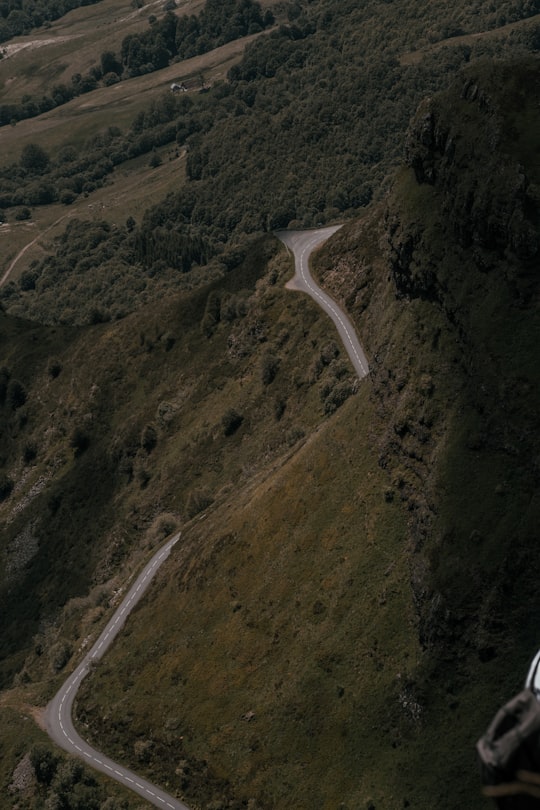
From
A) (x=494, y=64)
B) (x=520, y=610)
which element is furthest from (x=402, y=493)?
(x=494, y=64)

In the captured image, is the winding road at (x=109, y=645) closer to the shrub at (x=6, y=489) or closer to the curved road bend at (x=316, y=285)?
the curved road bend at (x=316, y=285)

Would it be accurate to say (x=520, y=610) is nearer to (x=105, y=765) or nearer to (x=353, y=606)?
(x=353, y=606)

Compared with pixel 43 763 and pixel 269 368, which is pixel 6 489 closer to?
pixel 269 368

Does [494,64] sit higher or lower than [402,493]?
higher

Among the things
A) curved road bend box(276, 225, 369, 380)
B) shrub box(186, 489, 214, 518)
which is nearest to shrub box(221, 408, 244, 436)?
shrub box(186, 489, 214, 518)

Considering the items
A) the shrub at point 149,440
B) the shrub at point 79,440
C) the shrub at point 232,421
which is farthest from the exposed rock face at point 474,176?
the shrub at point 79,440

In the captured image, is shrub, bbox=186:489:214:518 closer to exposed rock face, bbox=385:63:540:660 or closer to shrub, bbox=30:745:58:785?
exposed rock face, bbox=385:63:540:660

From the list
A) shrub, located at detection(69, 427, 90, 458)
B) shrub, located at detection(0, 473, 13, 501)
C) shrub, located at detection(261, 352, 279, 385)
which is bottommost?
shrub, located at detection(0, 473, 13, 501)
